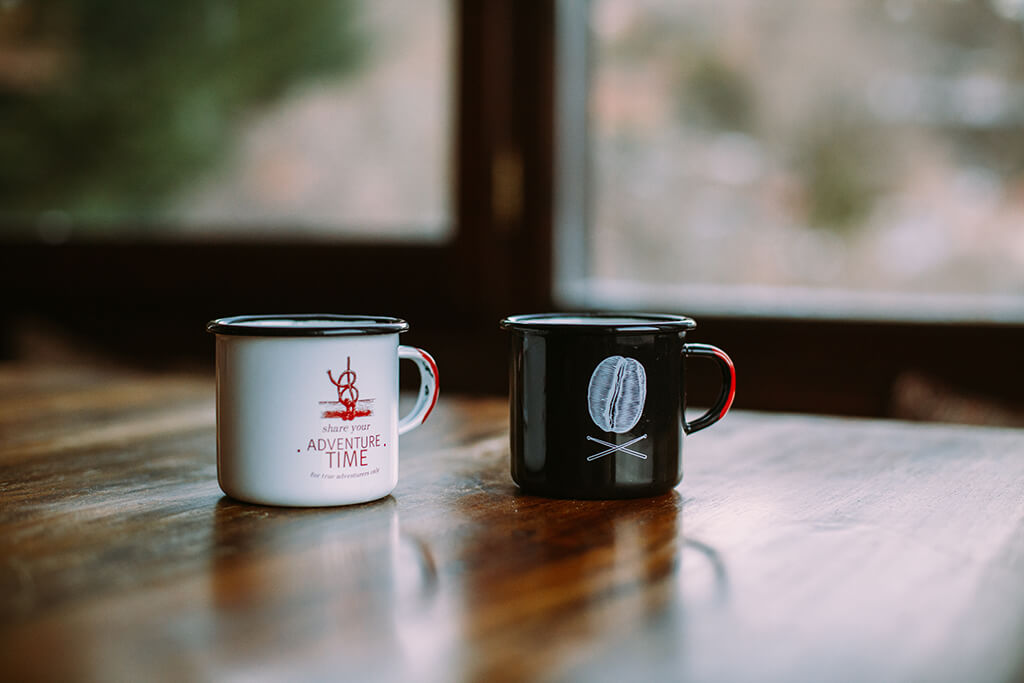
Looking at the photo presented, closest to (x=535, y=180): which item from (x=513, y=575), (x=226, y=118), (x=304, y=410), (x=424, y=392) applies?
(x=226, y=118)

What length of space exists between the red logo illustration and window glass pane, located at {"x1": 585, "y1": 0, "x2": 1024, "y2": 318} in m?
1.66

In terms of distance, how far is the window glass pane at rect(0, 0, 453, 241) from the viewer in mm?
2566

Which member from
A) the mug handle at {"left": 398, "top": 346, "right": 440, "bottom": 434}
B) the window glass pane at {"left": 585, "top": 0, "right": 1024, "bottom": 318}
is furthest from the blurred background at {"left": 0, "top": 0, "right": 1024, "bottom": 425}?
the mug handle at {"left": 398, "top": 346, "right": 440, "bottom": 434}

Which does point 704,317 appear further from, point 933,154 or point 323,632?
point 323,632

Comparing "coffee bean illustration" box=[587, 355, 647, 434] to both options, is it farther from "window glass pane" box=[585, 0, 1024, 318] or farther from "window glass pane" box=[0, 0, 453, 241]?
"window glass pane" box=[0, 0, 453, 241]

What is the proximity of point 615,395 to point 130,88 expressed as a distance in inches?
100

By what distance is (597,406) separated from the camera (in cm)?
70

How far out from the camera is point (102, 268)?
2.91 metres

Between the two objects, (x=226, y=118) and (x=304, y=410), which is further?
(x=226, y=118)

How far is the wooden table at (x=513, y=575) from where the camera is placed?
1.43 feet

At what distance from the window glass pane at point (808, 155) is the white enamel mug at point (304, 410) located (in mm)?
1642

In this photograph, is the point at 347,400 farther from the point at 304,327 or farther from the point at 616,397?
the point at 616,397

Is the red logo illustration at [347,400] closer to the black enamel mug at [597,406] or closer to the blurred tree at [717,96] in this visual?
the black enamel mug at [597,406]

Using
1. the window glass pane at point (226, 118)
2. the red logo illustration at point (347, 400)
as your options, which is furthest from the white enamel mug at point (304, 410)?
the window glass pane at point (226, 118)
